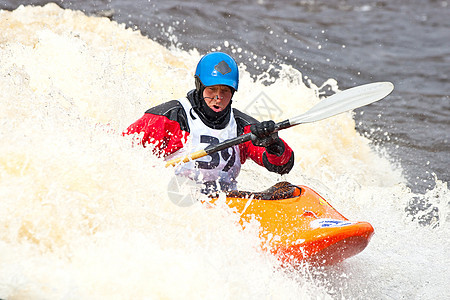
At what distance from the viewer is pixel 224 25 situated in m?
10.8

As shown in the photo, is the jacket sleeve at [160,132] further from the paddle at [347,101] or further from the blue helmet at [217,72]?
the blue helmet at [217,72]

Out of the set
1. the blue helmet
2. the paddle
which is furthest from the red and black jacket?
the blue helmet

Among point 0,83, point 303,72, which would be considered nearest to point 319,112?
point 0,83

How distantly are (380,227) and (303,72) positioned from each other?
206 inches

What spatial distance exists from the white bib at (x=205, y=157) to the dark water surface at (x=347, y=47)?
3.31m

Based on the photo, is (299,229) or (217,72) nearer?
(299,229)

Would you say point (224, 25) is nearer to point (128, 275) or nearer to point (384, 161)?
point (384, 161)

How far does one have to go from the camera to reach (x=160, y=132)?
362 cm

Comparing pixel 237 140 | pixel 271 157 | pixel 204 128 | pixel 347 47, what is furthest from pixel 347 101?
pixel 347 47

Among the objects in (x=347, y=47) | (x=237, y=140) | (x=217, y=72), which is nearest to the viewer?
(x=237, y=140)

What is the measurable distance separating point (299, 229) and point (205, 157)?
2.31 ft

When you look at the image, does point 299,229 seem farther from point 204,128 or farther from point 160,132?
point 160,132

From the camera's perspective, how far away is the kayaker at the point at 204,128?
362 cm

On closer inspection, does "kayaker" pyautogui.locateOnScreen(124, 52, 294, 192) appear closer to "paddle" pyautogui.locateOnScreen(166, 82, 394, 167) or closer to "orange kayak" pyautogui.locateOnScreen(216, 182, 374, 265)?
"paddle" pyautogui.locateOnScreen(166, 82, 394, 167)
